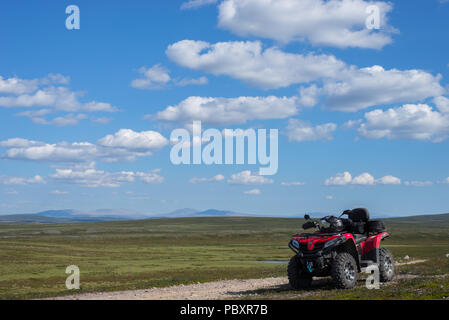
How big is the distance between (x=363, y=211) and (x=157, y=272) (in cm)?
2109

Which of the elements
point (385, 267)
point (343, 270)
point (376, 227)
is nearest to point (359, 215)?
point (376, 227)

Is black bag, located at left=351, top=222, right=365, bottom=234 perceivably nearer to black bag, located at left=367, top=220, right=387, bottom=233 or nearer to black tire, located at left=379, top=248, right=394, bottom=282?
black bag, located at left=367, top=220, right=387, bottom=233

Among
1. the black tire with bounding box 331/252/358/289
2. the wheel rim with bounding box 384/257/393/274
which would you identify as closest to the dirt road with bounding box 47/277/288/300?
the black tire with bounding box 331/252/358/289

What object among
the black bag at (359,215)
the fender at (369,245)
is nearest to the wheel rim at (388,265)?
the fender at (369,245)

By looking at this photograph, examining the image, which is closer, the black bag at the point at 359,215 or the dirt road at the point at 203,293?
the dirt road at the point at 203,293

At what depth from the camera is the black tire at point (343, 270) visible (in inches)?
613

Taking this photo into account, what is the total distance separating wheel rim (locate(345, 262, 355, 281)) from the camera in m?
15.9

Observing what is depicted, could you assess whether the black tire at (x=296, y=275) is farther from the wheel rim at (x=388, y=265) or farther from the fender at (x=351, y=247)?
the wheel rim at (x=388, y=265)

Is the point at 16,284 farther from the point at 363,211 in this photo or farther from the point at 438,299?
the point at 438,299

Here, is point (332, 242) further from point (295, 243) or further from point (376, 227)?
point (376, 227)
